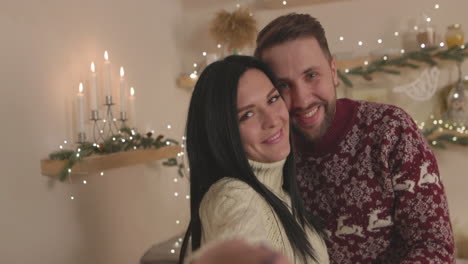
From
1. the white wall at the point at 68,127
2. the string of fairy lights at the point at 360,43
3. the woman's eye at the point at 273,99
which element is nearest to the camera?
the woman's eye at the point at 273,99

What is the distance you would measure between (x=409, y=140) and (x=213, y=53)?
2.20 m

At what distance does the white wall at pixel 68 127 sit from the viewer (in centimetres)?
175

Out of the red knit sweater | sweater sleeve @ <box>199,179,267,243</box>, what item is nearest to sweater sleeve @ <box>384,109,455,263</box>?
the red knit sweater

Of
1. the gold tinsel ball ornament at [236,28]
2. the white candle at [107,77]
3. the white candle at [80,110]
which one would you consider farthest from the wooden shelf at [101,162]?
the gold tinsel ball ornament at [236,28]

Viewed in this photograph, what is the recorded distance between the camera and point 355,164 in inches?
46.6

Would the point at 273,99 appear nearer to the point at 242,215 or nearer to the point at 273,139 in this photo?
the point at 273,139

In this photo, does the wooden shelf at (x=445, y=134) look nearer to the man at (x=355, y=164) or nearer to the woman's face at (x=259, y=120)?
the man at (x=355, y=164)

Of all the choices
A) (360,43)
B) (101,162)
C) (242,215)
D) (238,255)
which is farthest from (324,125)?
(360,43)

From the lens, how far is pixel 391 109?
1178 mm

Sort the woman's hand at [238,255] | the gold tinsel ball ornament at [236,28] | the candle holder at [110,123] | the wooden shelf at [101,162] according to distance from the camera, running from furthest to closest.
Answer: the gold tinsel ball ornament at [236,28]
the candle holder at [110,123]
the wooden shelf at [101,162]
the woman's hand at [238,255]

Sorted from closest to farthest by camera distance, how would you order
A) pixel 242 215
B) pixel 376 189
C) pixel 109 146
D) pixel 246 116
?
pixel 242 215, pixel 246 116, pixel 376 189, pixel 109 146

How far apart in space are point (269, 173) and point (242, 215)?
0.25m

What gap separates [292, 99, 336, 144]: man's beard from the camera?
1.22 metres

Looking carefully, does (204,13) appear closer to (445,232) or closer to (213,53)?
(213,53)
